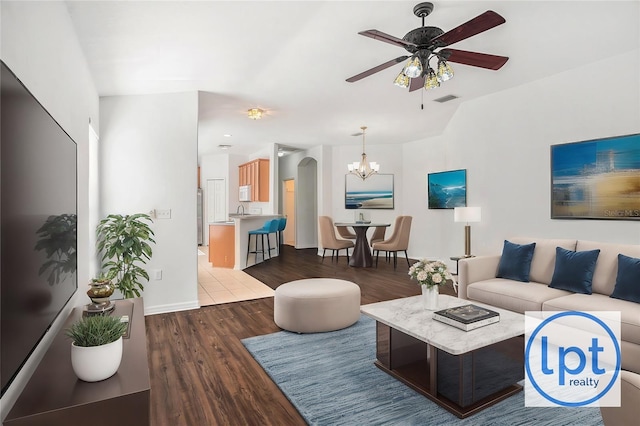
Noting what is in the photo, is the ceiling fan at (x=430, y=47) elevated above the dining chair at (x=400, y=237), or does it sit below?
above

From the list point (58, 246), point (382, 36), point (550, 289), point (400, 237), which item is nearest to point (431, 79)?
point (382, 36)

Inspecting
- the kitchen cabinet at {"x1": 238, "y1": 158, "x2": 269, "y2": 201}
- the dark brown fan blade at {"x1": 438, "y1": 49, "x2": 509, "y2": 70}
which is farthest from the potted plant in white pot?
the kitchen cabinet at {"x1": 238, "y1": 158, "x2": 269, "y2": 201}

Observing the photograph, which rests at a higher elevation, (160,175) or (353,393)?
(160,175)

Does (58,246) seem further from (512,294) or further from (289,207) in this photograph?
(289,207)

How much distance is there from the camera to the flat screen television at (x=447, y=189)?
583 centimetres

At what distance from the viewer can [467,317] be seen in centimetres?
229

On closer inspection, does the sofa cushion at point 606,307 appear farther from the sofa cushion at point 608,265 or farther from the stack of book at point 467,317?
the stack of book at point 467,317

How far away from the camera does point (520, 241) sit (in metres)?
3.86

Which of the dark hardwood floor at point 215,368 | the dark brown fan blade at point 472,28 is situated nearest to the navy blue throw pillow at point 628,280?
the dark brown fan blade at point 472,28

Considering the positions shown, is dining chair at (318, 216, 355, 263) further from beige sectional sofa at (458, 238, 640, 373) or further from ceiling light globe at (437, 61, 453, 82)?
ceiling light globe at (437, 61, 453, 82)

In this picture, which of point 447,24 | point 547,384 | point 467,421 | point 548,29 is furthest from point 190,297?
point 548,29

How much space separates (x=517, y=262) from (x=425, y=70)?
2.19 metres

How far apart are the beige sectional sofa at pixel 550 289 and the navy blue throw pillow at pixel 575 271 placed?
2.4 inches

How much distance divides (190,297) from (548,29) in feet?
14.6
